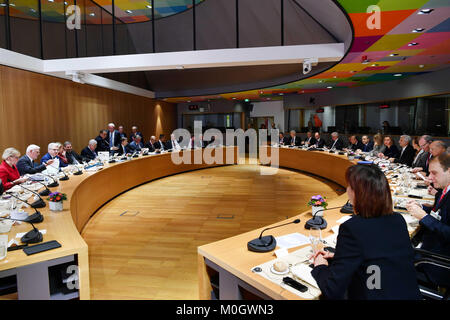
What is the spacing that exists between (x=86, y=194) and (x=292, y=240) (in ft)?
12.2

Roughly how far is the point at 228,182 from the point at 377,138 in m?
3.77

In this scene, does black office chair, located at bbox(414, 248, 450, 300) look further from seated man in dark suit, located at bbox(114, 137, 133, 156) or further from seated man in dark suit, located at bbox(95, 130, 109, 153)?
seated man in dark suit, located at bbox(95, 130, 109, 153)

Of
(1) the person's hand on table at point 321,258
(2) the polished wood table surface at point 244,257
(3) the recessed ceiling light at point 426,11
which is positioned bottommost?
(2) the polished wood table surface at point 244,257

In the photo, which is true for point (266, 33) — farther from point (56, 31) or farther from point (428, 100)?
point (56, 31)

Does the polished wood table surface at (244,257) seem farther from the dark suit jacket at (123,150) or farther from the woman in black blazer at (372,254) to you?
the dark suit jacket at (123,150)

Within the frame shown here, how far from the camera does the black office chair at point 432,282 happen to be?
176 centimetres

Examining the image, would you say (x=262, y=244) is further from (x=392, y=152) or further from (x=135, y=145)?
(x=135, y=145)

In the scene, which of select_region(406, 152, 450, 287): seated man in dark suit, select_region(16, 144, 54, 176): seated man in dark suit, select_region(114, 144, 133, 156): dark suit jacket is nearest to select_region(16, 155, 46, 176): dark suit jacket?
select_region(16, 144, 54, 176): seated man in dark suit

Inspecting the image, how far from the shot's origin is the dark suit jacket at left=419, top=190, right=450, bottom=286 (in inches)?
75.3

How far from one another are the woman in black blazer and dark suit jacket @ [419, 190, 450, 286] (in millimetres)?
844

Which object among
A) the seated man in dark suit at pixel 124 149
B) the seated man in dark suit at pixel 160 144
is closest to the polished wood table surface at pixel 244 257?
the seated man in dark suit at pixel 124 149

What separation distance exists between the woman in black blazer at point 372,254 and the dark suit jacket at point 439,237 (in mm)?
844

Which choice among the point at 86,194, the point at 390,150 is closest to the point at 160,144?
the point at 86,194

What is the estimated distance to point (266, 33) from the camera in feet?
29.0
